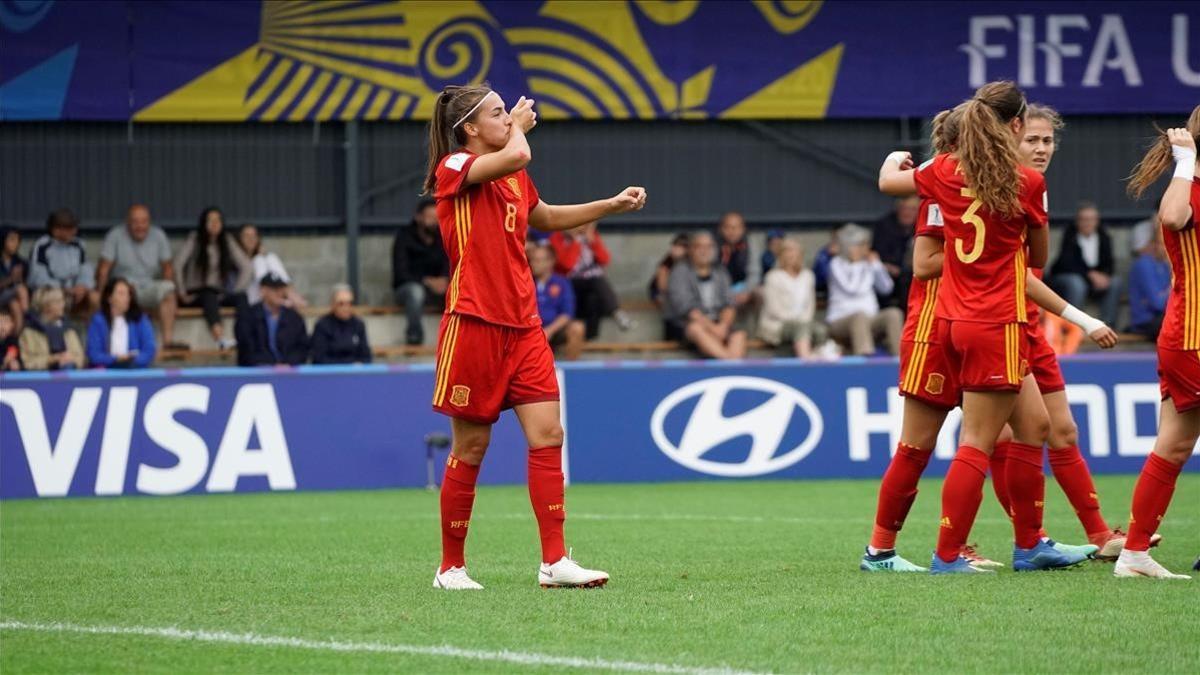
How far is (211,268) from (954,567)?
12589 millimetres

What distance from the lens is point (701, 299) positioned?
19.0 meters

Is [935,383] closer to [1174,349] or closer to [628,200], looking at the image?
[1174,349]

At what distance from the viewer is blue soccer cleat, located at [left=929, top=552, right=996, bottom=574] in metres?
7.74

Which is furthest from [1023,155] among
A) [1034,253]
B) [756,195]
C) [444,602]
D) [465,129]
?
[756,195]

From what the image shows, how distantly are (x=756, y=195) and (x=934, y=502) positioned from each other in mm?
9011

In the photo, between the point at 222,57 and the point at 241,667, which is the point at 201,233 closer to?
the point at 222,57

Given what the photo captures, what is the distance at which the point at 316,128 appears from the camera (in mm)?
20156

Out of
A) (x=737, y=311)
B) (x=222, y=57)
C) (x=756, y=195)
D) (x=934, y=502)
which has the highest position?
(x=222, y=57)

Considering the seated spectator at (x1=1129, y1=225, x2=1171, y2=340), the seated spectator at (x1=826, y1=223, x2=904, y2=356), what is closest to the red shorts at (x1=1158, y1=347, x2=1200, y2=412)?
the seated spectator at (x1=826, y1=223, x2=904, y2=356)

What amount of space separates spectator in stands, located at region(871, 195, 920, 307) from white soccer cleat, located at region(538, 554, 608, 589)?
12.7 metres

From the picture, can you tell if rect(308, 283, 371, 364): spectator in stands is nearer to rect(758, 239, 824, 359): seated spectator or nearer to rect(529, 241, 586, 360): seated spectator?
rect(529, 241, 586, 360): seated spectator

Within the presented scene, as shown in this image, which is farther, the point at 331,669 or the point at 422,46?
the point at 422,46

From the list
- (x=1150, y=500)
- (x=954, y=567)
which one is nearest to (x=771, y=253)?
(x=954, y=567)

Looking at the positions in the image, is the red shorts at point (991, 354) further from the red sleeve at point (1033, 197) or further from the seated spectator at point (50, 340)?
the seated spectator at point (50, 340)
